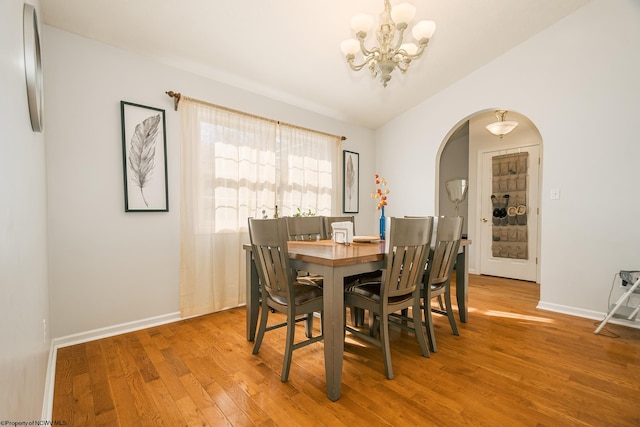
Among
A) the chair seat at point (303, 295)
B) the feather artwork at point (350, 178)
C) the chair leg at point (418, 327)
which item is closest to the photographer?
the chair seat at point (303, 295)

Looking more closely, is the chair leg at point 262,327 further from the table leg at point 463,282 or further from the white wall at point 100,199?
the table leg at point 463,282

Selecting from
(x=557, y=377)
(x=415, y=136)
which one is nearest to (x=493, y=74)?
(x=415, y=136)

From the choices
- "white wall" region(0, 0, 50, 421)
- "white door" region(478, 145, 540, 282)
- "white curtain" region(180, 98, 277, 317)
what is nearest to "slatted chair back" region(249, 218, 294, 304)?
"white wall" region(0, 0, 50, 421)

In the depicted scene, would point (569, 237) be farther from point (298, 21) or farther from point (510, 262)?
point (298, 21)

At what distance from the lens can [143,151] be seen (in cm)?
262

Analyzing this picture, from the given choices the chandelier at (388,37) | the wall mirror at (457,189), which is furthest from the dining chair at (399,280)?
the wall mirror at (457,189)

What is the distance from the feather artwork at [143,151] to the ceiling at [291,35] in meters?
0.55

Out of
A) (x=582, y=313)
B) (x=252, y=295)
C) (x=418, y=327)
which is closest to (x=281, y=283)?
(x=252, y=295)

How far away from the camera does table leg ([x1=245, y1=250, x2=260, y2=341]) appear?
234cm

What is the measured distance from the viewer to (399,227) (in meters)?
1.76

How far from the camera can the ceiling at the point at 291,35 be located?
89.1 inches

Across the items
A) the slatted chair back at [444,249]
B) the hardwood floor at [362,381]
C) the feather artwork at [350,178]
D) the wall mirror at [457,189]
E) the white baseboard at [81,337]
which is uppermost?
the feather artwork at [350,178]

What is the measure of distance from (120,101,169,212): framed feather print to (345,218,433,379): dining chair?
200cm

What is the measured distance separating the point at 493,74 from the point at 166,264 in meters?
4.37
